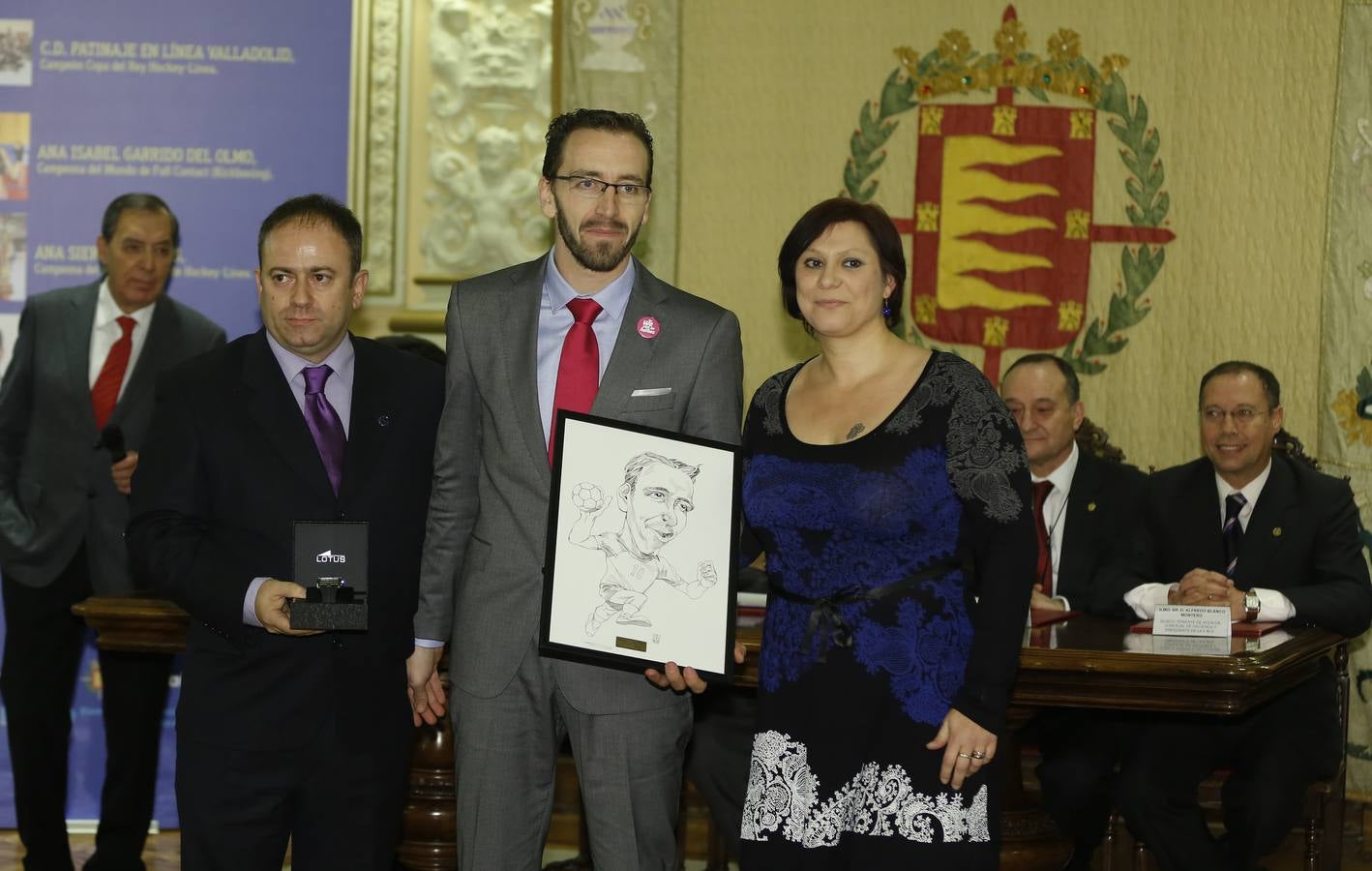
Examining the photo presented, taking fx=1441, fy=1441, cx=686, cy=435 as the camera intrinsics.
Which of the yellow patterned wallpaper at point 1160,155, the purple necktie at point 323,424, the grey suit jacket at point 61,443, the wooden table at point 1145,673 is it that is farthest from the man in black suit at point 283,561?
the yellow patterned wallpaper at point 1160,155

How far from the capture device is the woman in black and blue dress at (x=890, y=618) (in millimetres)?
2469

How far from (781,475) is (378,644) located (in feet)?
2.64

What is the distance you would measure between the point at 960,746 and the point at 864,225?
943 mm

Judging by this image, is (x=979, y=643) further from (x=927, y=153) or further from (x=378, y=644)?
(x=927, y=153)

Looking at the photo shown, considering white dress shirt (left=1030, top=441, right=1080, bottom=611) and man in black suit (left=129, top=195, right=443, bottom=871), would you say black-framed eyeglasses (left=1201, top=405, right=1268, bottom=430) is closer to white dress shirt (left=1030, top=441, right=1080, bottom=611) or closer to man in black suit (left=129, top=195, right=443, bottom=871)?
white dress shirt (left=1030, top=441, right=1080, bottom=611)

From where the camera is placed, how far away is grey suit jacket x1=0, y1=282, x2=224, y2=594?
4.59 m

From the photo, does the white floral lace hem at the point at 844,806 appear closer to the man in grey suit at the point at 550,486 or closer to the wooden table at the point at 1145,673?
the man in grey suit at the point at 550,486

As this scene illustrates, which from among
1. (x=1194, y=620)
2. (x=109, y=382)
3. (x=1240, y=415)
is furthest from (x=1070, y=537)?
(x=109, y=382)

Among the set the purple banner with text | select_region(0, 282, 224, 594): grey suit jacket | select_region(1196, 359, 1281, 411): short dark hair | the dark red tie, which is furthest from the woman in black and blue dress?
the purple banner with text

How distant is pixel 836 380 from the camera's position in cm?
268

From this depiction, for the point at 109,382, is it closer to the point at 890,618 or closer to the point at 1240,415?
the point at 890,618

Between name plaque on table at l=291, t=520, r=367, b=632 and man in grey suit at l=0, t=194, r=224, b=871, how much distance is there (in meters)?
2.21

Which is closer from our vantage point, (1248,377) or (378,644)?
(378,644)

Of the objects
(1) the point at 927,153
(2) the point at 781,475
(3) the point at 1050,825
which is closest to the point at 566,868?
(3) the point at 1050,825
